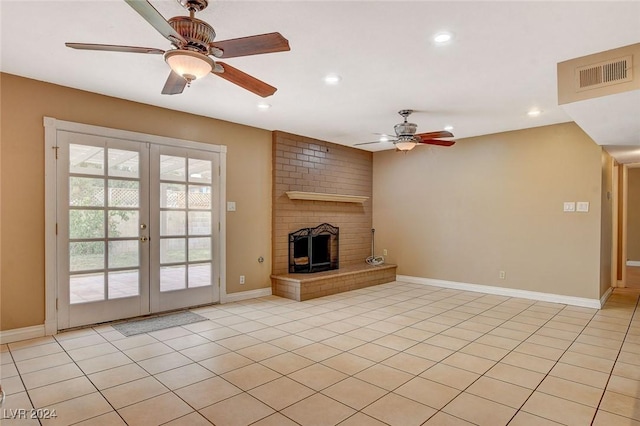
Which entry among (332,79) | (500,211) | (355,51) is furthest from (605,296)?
(355,51)

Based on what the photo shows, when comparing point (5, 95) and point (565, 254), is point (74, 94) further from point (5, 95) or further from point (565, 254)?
point (565, 254)

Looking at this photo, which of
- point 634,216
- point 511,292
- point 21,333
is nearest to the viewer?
point 21,333

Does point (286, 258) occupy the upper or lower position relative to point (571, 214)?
lower

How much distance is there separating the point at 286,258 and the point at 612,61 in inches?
180

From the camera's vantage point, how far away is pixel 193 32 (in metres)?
2.17

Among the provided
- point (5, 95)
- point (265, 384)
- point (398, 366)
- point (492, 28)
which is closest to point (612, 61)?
point (492, 28)

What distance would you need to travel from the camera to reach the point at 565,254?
5.18m

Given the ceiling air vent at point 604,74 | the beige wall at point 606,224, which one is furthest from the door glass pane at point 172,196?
the beige wall at point 606,224

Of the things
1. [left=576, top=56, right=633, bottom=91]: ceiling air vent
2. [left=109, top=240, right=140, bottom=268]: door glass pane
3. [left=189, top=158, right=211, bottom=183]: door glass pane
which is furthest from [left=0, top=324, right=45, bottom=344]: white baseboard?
[left=576, top=56, right=633, bottom=91]: ceiling air vent

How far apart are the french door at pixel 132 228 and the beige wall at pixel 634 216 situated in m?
10.2

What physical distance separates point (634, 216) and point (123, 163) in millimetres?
11367

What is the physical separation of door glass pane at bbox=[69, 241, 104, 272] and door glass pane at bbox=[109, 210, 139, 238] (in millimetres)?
192

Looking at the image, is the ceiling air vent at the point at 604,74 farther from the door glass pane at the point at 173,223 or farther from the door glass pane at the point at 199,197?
the door glass pane at the point at 173,223

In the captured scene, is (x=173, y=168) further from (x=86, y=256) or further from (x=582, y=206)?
(x=582, y=206)
